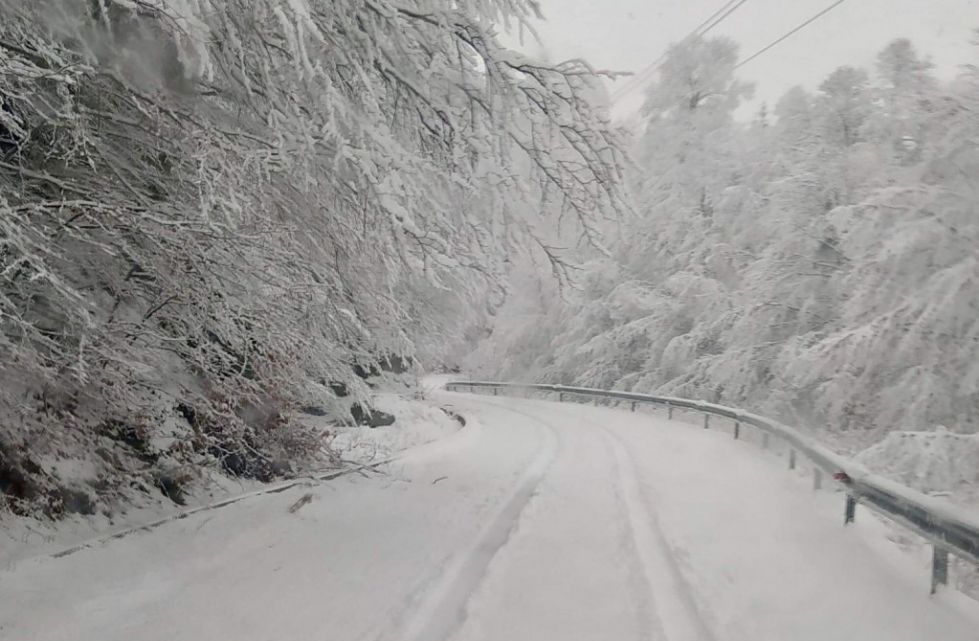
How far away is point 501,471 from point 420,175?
6.51 metres

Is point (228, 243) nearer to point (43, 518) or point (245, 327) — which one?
point (245, 327)

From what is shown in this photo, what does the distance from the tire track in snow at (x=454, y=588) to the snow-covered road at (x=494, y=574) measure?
20mm

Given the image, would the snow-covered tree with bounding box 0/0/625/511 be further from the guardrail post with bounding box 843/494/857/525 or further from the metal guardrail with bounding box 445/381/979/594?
the guardrail post with bounding box 843/494/857/525

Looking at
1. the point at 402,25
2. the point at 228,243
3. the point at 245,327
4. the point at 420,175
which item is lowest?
the point at 245,327

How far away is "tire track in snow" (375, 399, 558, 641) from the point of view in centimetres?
417

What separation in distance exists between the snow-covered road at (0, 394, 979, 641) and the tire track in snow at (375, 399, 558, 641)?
0.8 inches

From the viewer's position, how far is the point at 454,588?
16.4 ft

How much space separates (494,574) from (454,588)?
1.44 ft

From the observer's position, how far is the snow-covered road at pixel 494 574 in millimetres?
4246

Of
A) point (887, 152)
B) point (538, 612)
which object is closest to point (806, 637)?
point (538, 612)

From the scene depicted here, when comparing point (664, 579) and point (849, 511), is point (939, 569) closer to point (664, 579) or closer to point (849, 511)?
point (664, 579)

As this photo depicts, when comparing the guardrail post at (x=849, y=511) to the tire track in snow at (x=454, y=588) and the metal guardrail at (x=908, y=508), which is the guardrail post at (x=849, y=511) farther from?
the tire track in snow at (x=454, y=588)

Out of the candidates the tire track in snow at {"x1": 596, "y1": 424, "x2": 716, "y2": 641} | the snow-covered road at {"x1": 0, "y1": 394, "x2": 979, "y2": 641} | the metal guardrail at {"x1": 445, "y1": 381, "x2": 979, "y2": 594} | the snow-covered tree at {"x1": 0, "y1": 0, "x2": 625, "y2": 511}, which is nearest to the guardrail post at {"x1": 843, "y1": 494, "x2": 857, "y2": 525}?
the metal guardrail at {"x1": 445, "y1": 381, "x2": 979, "y2": 594}

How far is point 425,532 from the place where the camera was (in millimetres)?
6656
